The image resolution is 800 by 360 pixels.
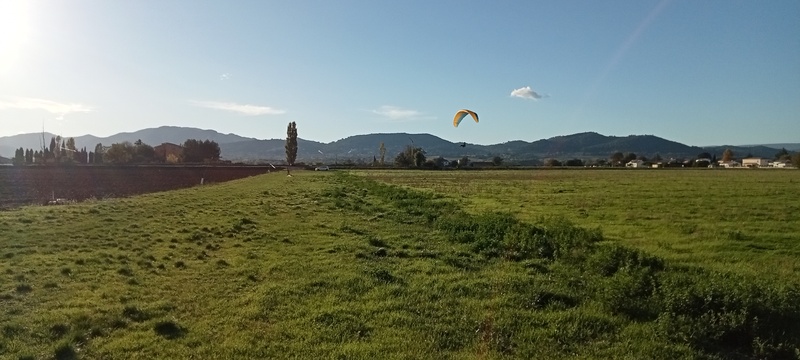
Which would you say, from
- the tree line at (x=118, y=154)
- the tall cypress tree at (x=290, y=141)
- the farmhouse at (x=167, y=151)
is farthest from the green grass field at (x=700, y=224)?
the farmhouse at (x=167, y=151)

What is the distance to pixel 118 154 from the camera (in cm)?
14212

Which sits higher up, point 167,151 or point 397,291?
point 167,151

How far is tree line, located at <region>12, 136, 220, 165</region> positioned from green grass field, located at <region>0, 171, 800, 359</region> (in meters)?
135

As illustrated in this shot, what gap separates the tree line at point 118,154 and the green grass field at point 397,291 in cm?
13521

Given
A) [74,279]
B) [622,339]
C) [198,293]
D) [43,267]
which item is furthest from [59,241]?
[622,339]

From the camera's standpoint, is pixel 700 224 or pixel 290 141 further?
pixel 290 141

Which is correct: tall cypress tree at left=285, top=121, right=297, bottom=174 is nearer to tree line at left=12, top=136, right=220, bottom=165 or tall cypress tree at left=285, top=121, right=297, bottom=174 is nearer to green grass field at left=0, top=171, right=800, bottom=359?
tree line at left=12, top=136, right=220, bottom=165

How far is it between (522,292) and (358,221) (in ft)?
41.3

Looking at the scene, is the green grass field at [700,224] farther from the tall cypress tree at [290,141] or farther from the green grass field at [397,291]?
the tall cypress tree at [290,141]

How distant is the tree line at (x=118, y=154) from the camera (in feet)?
463

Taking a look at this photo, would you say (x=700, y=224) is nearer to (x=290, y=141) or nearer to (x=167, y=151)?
(x=290, y=141)

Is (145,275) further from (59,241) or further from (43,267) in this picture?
(59,241)

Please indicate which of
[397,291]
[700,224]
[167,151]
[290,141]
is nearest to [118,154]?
[167,151]

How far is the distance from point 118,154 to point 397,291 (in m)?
150
